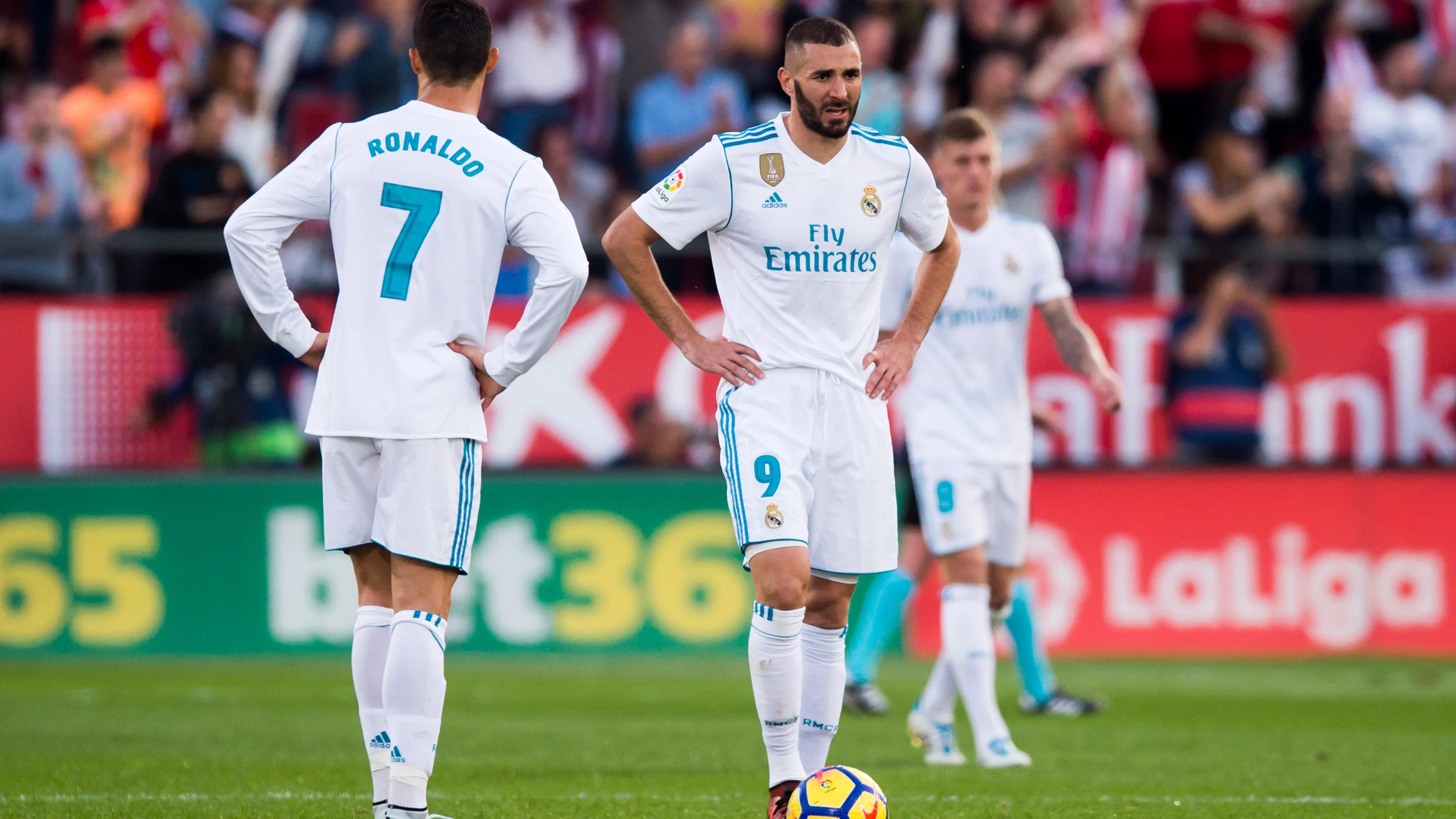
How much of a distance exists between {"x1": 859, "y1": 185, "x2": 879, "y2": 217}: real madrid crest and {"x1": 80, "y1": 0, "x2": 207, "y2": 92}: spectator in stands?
1063 centimetres

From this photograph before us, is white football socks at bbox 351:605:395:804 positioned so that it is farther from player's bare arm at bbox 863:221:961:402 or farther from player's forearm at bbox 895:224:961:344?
player's forearm at bbox 895:224:961:344

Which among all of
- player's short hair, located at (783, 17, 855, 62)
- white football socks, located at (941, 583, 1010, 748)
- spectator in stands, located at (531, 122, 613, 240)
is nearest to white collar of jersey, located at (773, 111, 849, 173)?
player's short hair, located at (783, 17, 855, 62)

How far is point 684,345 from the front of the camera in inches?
248

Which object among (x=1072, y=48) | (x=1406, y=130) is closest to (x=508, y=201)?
(x=1072, y=48)

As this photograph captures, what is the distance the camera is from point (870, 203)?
6.32 metres

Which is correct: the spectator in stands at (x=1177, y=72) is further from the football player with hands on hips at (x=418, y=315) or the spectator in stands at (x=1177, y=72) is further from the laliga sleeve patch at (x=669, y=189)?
the football player with hands on hips at (x=418, y=315)

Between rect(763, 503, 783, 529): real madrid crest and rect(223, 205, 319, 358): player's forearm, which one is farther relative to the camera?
rect(763, 503, 783, 529): real madrid crest

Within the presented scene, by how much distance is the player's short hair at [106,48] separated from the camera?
14898 mm

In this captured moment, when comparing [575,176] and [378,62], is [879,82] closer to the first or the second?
[575,176]

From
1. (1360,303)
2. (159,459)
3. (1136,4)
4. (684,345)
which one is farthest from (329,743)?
(1136,4)

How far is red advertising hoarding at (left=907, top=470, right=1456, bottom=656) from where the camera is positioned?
44.6ft

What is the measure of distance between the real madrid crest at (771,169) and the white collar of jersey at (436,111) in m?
1.01

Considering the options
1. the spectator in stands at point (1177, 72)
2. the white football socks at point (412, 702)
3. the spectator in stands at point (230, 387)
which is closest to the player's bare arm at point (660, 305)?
the white football socks at point (412, 702)

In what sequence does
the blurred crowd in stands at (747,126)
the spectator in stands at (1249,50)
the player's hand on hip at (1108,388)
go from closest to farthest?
the player's hand on hip at (1108,388)
the blurred crowd in stands at (747,126)
the spectator in stands at (1249,50)
